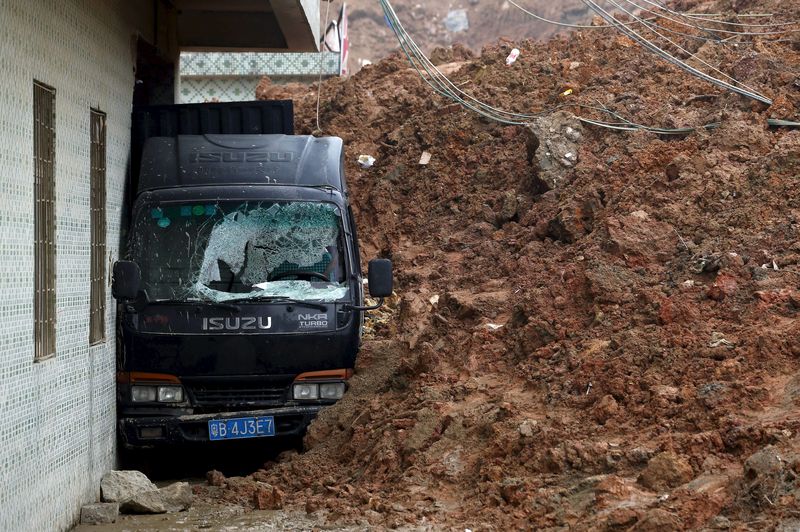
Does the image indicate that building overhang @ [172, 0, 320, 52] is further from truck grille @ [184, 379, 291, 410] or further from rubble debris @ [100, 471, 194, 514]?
rubble debris @ [100, 471, 194, 514]

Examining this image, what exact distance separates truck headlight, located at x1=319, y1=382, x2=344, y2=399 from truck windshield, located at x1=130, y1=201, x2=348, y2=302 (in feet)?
2.35

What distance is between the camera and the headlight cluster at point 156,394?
873cm

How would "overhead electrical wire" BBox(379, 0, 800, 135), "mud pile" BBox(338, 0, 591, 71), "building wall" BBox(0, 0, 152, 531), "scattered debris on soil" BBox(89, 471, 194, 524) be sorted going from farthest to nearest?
"mud pile" BBox(338, 0, 591, 71), "overhead electrical wire" BBox(379, 0, 800, 135), "scattered debris on soil" BBox(89, 471, 194, 524), "building wall" BBox(0, 0, 152, 531)

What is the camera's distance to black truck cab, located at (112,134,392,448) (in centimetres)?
865

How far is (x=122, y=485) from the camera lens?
8305 millimetres

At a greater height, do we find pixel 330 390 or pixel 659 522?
pixel 330 390

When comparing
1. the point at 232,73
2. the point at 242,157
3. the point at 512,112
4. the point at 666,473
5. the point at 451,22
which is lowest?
the point at 666,473

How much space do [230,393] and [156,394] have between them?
0.58 meters

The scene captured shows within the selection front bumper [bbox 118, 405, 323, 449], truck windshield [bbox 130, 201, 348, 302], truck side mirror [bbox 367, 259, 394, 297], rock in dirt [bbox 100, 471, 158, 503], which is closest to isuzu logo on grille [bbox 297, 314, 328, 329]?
truck windshield [bbox 130, 201, 348, 302]

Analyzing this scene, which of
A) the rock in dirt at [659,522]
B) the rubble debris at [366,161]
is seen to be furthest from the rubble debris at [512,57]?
the rock in dirt at [659,522]

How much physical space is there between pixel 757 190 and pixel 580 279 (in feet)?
6.49

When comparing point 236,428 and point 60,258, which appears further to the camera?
point 236,428

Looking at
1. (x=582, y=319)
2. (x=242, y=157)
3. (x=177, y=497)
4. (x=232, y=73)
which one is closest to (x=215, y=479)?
(x=177, y=497)

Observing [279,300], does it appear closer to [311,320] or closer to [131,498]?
[311,320]
